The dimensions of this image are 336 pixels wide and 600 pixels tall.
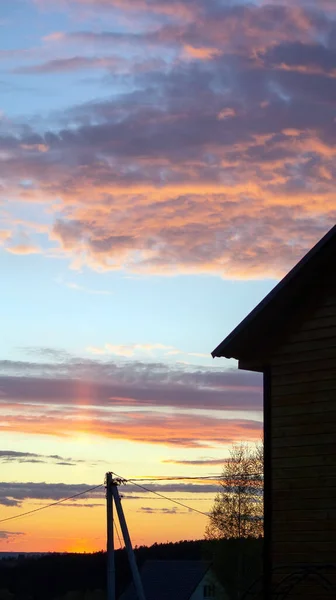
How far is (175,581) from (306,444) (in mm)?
73263

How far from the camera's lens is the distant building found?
84.8m

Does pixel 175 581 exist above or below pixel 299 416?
above

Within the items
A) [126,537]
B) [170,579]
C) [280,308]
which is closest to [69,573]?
[170,579]

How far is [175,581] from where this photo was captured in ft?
287

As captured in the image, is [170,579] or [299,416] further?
[170,579]

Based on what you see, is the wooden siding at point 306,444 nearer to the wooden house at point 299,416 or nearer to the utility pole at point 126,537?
the wooden house at point 299,416

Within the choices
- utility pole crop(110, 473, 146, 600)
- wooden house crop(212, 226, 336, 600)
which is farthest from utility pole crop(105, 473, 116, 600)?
wooden house crop(212, 226, 336, 600)

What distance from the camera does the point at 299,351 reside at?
18.1m

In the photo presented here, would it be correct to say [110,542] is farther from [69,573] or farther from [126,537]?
[69,573]

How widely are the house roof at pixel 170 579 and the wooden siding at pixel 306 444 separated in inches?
2684

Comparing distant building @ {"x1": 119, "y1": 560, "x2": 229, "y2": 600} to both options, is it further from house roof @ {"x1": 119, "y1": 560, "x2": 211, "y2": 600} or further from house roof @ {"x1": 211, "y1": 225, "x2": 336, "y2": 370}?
house roof @ {"x1": 211, "y1": 225, "x2": 336, "y2": 370}

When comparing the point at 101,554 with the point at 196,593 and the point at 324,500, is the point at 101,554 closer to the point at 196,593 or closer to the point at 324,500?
the point at 196,593

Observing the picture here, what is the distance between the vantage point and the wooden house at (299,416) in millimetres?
17031

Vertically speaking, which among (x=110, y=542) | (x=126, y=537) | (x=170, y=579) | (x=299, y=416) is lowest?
(x=110, y=542)
